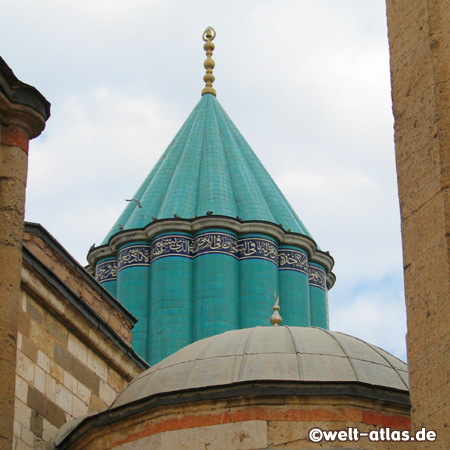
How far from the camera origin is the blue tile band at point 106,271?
22.4 m

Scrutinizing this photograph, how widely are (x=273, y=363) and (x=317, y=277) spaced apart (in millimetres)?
14052

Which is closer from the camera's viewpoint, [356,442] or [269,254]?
[356,442]

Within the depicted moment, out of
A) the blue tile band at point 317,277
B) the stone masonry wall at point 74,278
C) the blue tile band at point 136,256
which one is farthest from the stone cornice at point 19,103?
the blue tile band at point 317,277

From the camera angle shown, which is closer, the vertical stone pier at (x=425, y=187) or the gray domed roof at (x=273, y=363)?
the vertical stone pier at (x=425, y=187)

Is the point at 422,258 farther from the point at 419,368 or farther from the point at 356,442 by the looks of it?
the point at 356,442

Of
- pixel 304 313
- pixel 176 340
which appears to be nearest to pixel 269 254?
pixel 304 313

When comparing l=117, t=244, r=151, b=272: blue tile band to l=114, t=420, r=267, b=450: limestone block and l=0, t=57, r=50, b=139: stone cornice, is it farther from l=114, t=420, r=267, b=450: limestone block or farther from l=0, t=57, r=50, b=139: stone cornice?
l=0, t=57, r=50, b=139: stone cornice

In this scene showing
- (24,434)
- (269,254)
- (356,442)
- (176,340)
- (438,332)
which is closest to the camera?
(438,332)

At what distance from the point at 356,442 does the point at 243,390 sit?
0.97m

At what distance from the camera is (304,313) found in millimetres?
21312

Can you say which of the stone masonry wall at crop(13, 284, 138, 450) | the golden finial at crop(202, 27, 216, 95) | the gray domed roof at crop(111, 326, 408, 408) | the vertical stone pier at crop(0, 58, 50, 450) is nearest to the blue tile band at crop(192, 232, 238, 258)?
the golden finial at crop(202, 27, 216, 95)

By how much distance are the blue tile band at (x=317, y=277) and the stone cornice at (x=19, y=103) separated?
637 inches

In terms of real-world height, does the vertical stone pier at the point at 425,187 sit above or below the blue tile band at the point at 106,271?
below

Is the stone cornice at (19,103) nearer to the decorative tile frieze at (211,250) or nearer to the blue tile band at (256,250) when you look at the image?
the decorative tile frieze at (211,250)
